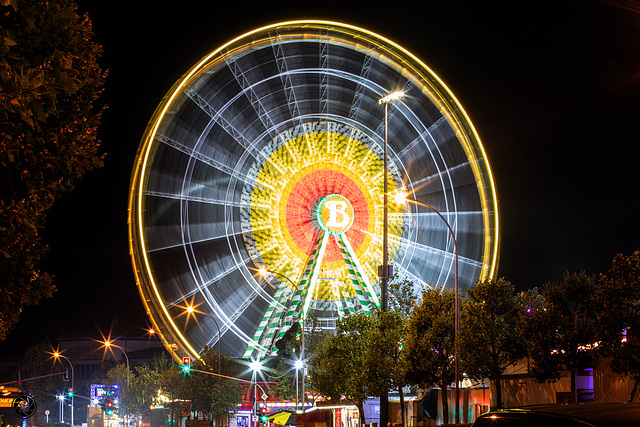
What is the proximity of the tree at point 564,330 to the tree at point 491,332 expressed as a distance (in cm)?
134

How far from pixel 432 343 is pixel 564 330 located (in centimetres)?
530

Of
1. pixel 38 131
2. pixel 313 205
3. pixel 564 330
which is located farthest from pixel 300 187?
pixel 38 131

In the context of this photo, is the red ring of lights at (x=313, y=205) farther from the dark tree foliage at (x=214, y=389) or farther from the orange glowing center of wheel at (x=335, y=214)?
the dark tree foliage at (x=214, y=389)

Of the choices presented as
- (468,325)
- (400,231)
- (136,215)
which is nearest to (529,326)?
(468,325)

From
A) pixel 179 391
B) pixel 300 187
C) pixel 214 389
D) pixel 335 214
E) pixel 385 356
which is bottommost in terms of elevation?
pixel 179 391

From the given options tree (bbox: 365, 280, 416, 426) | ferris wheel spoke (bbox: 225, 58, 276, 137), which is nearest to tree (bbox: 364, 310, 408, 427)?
tree (bbox: 365, 280, 416, 426)

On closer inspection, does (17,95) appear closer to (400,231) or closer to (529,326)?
(529,326)

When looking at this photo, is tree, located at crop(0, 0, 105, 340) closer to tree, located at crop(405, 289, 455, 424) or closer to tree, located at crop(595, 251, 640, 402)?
tree, located at crop(595, 251, 640, 402)

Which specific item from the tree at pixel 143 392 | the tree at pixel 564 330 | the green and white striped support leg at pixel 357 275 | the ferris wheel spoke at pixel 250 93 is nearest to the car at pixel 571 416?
the tree at pixel 564 330

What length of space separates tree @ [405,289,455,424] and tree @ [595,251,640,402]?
260 inches

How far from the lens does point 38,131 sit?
8.67m

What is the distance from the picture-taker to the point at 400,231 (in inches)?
1356

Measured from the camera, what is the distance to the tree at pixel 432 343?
26.8 metres

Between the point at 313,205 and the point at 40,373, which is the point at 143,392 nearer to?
the point at 40,373
